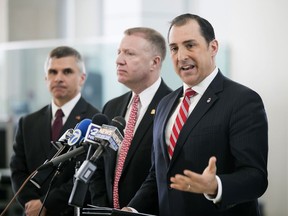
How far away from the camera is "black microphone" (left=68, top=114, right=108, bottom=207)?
2.29 metres

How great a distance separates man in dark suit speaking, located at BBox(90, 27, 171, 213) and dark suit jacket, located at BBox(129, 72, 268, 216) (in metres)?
0.47

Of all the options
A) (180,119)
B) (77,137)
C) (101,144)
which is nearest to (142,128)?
(180,119)

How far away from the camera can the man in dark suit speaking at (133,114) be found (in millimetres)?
3314

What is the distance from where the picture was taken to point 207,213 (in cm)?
264

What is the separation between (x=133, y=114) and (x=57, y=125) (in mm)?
705

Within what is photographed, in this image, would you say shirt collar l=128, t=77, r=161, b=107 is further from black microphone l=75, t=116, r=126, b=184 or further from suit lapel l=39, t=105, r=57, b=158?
black microphone l=75, t=116, r=126, b=184

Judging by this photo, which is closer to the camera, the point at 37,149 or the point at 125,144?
the point at 125,144

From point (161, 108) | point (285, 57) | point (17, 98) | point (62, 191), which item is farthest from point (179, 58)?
point (17, 98)

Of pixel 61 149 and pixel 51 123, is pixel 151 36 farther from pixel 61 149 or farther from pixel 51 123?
pixel 61 149

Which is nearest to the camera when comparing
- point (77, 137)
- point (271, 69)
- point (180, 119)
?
point (77, 137)

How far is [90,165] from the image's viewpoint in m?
2.29

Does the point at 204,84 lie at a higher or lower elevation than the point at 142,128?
higher

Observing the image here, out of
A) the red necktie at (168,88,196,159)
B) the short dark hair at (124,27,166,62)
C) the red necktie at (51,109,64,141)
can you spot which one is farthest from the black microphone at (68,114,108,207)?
the red necktie at (51,109,64,141)

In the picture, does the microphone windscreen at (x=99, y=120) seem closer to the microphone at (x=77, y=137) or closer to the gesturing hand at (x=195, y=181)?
the microphone at (x=77, y=137)
